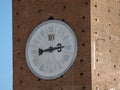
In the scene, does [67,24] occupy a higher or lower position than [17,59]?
higher

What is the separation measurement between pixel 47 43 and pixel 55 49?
0.98 feet

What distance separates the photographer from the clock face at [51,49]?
13.0 m

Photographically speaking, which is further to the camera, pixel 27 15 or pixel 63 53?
pixel 27 15

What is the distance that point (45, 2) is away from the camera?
1364 cm

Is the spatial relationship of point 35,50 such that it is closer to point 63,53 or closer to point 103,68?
point 63,53

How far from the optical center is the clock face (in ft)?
42.6

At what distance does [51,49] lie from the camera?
1324 cm

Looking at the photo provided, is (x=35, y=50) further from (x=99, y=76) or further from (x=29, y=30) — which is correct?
(x=99, y=76)

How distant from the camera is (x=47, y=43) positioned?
13344mm

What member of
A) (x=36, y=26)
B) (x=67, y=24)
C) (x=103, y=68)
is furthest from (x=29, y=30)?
(x=103, y=68)

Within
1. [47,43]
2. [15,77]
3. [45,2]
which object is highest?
[45,2]

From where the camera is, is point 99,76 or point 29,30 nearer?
point 99,76

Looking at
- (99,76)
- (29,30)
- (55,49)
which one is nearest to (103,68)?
(99,76)

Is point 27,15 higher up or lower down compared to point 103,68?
higher up
